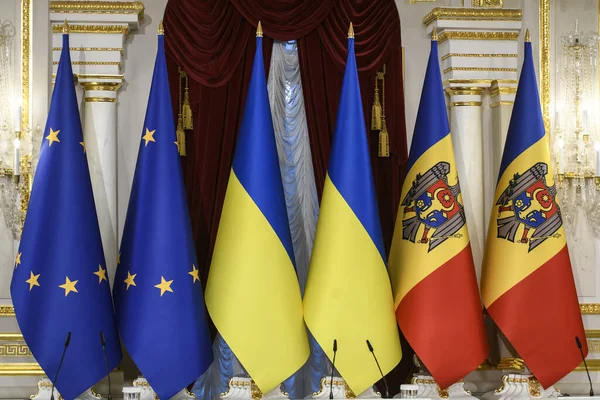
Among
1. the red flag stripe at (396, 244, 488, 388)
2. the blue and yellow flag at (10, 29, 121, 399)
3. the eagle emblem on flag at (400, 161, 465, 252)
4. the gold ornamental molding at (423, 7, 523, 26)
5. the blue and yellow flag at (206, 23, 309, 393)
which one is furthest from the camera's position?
the gold ornamental molding at (423, 7, 523, 26)

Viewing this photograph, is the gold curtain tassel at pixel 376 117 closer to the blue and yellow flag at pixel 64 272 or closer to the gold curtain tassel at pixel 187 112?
the gold curtain tassel at pixel 187 112

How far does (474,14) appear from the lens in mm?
5543

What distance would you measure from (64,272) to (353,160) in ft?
5.56

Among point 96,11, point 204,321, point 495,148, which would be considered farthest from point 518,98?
point 96,11

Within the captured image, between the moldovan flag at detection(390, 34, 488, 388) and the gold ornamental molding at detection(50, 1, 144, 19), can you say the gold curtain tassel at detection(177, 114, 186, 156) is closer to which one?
the gold ornamental molding at detection(50, 1, 144, 19)

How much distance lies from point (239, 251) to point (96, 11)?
1.75m

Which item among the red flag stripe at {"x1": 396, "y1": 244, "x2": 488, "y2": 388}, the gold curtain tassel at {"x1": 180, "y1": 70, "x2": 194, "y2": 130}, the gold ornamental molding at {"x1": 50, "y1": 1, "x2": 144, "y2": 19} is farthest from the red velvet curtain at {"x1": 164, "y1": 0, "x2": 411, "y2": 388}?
the red flag stripe at {"x1": 396, "y1": 244, "x2": 488, "y2": 388}

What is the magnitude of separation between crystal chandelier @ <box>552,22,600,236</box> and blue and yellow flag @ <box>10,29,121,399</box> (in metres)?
2.88

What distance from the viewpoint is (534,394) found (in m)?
4.97

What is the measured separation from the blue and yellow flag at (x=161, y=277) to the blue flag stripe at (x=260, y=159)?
0.38 m

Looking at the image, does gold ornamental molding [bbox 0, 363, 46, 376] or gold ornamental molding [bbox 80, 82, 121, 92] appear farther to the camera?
gold ornamental molding [bbox 80, 82, 121, 92]

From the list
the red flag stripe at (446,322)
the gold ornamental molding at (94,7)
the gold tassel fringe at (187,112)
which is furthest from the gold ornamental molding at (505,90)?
the gold ornamental molding at (94,7)

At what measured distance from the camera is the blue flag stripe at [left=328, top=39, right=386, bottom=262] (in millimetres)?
4953

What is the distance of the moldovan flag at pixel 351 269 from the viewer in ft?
15.8
